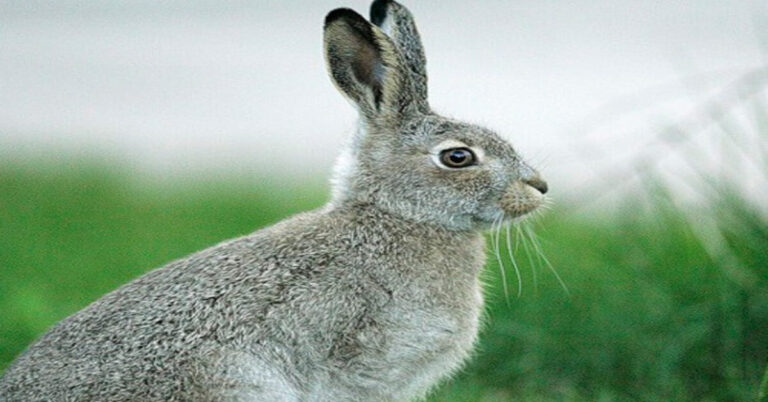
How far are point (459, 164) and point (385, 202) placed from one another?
293 millimetres

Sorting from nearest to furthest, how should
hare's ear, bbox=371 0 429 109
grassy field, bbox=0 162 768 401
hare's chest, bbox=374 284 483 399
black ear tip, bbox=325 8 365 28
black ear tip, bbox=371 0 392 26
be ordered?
hare's chest, bbox=374 284 483 399 → black ear tip, bbox=325 8 365 28 → hare's ear, bbox=371 0 429 109 → black ear tip, bbox=371 0 392 26 → grassy field, bbox=0 162 768 401

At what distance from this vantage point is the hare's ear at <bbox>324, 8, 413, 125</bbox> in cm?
538

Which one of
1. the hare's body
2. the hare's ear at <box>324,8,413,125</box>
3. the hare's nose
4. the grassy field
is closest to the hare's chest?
the hare's body

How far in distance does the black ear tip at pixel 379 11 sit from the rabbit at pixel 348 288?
11 millimetres

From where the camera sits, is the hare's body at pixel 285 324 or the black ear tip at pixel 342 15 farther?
the black ear tip at pixel 342 15

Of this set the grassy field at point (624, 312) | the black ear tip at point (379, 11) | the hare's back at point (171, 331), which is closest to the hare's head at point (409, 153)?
the black ear tip at point (379, 11)

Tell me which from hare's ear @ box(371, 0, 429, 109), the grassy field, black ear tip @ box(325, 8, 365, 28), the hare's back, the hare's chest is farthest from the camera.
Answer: the grassy field

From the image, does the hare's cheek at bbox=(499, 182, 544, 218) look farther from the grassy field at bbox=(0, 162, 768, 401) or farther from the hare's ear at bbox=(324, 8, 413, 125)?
the grassy field at bbox=(0, 162, 768, 401)

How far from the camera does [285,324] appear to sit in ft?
16.2

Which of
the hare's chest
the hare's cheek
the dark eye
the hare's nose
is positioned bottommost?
the hare's chest

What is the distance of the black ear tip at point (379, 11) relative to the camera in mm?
5836

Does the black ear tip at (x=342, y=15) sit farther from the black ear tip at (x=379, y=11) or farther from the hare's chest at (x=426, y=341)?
the hare's chest at (x=426, y=341)

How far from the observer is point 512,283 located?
7.13 m

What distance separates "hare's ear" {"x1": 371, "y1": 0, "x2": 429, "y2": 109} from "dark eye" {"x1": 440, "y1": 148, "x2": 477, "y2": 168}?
0.29 metres
